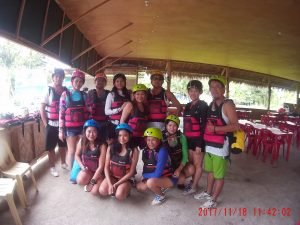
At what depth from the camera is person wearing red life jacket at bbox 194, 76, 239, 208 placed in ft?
8.28

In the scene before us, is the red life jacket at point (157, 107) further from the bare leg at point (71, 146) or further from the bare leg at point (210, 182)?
the bare leg at point (71, 146)

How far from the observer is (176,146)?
2988 mm

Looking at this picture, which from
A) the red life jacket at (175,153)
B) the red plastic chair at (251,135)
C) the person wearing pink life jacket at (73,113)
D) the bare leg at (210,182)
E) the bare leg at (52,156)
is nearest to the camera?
the bare leg at (210,182)

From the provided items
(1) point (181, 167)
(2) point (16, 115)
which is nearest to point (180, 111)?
(1) point (181, 167)

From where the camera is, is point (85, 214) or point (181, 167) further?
point (181, 167)

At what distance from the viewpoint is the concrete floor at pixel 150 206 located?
7.93 feet

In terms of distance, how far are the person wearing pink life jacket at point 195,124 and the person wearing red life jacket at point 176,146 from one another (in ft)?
0.25

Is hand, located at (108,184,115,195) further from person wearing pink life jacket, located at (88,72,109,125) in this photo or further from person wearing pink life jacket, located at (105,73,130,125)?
person wearing pink life jacket, located at (88,72,109,125)

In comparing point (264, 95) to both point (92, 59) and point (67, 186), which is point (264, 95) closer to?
point (92, 59)

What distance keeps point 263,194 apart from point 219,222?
1.04 metres

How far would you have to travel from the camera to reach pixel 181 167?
2898 mm

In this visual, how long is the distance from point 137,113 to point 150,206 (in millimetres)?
1078

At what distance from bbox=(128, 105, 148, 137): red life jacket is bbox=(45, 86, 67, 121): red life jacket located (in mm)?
1098
